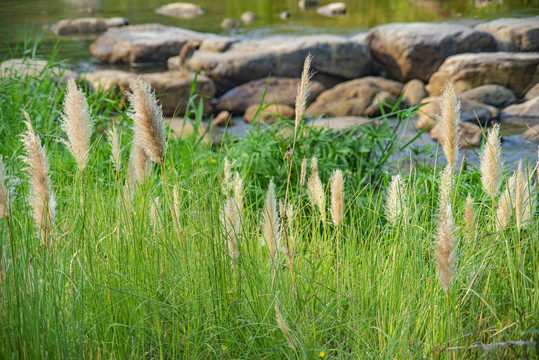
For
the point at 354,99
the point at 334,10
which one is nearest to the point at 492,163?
the point at 354,99

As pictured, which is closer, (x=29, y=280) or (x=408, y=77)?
(x=29, y=280)

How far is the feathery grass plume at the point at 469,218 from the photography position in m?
2.08

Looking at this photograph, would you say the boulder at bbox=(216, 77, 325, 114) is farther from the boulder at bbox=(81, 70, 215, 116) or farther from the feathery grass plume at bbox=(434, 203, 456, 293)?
the feathery grass plume at bbox=(434, 203, 456, 293)

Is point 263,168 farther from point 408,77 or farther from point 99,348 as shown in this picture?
point 408,77

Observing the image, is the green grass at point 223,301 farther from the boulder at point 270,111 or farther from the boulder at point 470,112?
the boulder at point 270,111

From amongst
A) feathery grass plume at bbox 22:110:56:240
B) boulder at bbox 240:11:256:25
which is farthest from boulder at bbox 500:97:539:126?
boulder at bbox 240:11:256:25

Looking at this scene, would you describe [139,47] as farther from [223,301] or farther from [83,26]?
[223,301]

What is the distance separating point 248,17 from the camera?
17.3m

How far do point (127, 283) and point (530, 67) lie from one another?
948cm

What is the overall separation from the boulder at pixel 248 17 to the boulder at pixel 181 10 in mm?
1771

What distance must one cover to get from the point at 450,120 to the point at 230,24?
14691 mm

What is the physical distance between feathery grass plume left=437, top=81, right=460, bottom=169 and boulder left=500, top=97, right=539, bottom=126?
6.80 metres

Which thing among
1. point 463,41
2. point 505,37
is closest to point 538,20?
point 505,37

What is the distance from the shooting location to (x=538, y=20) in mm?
12047
